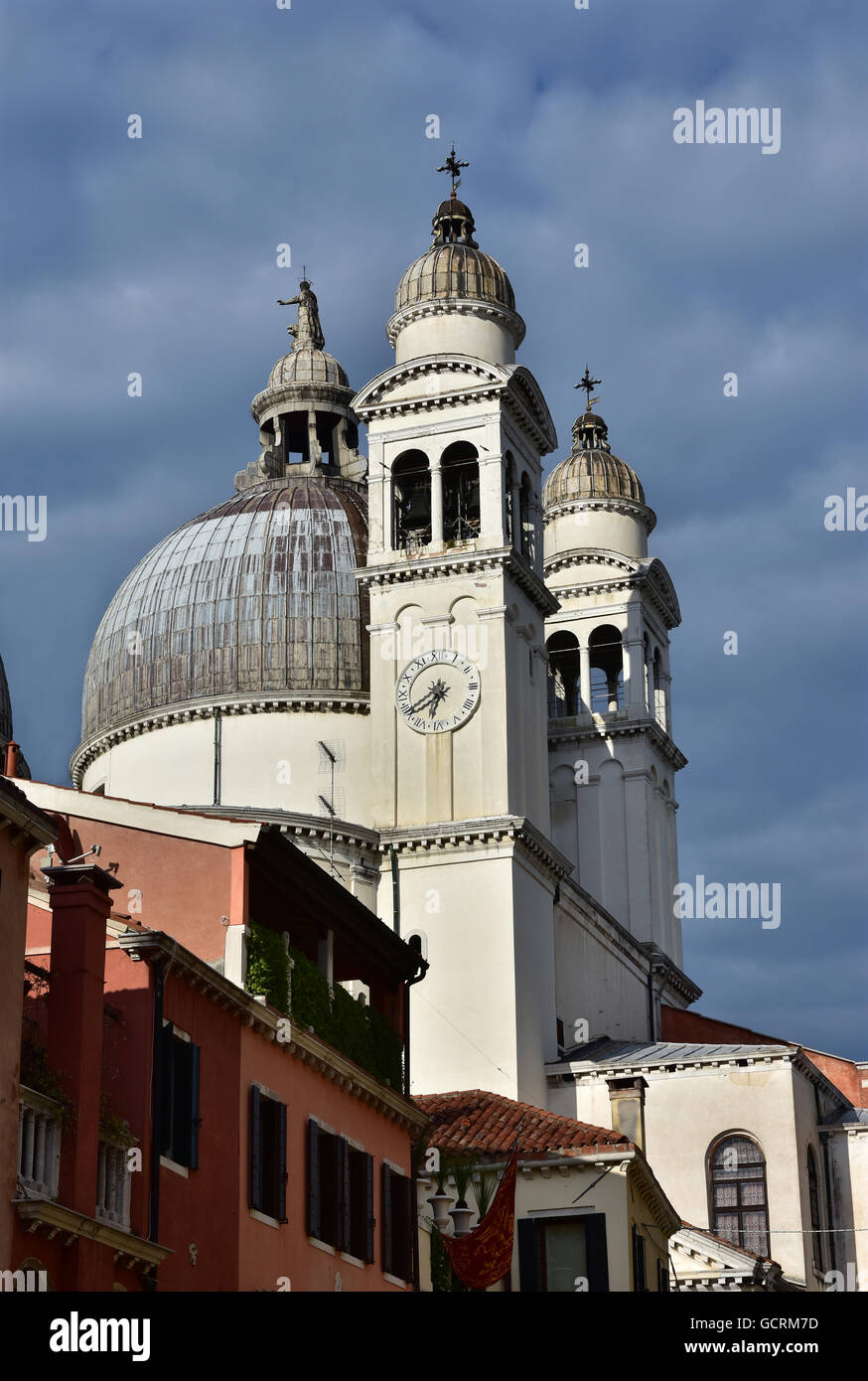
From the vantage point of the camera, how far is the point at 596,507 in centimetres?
7619

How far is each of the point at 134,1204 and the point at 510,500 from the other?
36240 mm

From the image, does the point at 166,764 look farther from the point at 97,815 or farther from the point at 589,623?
the point at 97,815

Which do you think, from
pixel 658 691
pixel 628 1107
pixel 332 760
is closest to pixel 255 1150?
pixel 628 1107

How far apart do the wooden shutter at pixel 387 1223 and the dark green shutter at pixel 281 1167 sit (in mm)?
4606

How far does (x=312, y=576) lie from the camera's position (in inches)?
2470

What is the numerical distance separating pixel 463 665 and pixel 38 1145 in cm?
3441

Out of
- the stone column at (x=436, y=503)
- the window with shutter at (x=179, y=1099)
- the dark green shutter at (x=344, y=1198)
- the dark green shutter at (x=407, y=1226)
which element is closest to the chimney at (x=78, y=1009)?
the window with shutter at (x=179, y=1099)

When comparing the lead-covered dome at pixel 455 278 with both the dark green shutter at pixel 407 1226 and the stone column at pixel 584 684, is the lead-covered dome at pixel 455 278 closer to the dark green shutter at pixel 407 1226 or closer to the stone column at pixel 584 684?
the stone column at pixel 584 684

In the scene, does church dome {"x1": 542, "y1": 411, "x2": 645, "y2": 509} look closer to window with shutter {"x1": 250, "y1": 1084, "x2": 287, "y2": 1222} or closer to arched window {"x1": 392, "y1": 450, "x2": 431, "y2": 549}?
arched window {"x1": 392, "y1": 450, "x2": 431, "y2": 549}

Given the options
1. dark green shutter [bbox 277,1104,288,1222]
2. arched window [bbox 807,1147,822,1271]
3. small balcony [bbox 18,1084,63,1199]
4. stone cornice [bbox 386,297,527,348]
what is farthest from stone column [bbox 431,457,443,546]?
small balcony [bbox 18,1084,63,1199]

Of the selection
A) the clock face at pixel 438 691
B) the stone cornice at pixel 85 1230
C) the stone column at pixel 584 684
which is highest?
the stone column at pixel 584 684

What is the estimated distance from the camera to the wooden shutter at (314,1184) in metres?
32.2

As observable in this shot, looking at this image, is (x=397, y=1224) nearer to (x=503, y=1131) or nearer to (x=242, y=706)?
(x=503, y=1131)
